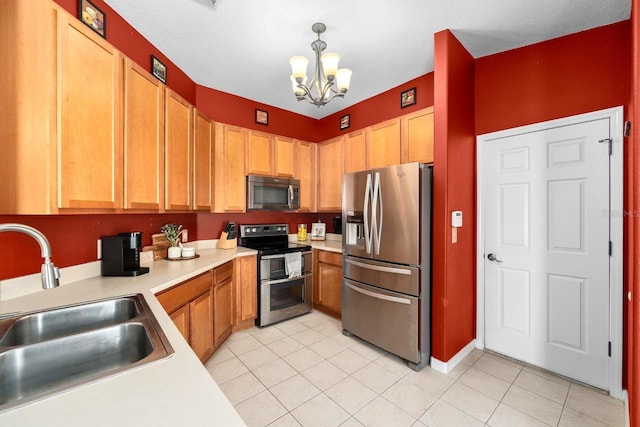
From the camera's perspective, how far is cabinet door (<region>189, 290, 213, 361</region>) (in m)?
2.09

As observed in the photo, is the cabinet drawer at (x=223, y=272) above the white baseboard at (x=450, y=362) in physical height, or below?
above

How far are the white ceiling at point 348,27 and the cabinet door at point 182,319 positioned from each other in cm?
219

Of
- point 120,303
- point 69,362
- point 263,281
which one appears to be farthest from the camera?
point 263,281

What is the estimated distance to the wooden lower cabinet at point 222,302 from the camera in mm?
2457

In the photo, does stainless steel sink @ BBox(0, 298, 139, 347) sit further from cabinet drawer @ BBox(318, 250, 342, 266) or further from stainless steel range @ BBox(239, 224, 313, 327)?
cabinet drawer @ BBox(318, 250, 342, 266)

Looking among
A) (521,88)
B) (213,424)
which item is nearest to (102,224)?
(213,424)

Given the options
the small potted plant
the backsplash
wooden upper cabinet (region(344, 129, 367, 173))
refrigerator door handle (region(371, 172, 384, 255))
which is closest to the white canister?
the small potted plant

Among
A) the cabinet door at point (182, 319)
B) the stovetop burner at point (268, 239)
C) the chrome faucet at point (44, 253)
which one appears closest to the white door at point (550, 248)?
the stovetop burner at point (268, 239)

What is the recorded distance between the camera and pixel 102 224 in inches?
76.7

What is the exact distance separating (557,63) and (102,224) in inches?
149

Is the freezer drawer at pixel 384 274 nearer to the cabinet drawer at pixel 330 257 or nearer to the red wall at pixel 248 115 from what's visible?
the cabinet drawer at pixel 330 257

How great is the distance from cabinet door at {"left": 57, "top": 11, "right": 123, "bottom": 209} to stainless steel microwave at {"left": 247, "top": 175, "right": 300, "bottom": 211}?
1.63 m

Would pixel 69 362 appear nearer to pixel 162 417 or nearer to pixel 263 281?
pixel 162 417

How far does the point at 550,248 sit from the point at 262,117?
3.45 metres
